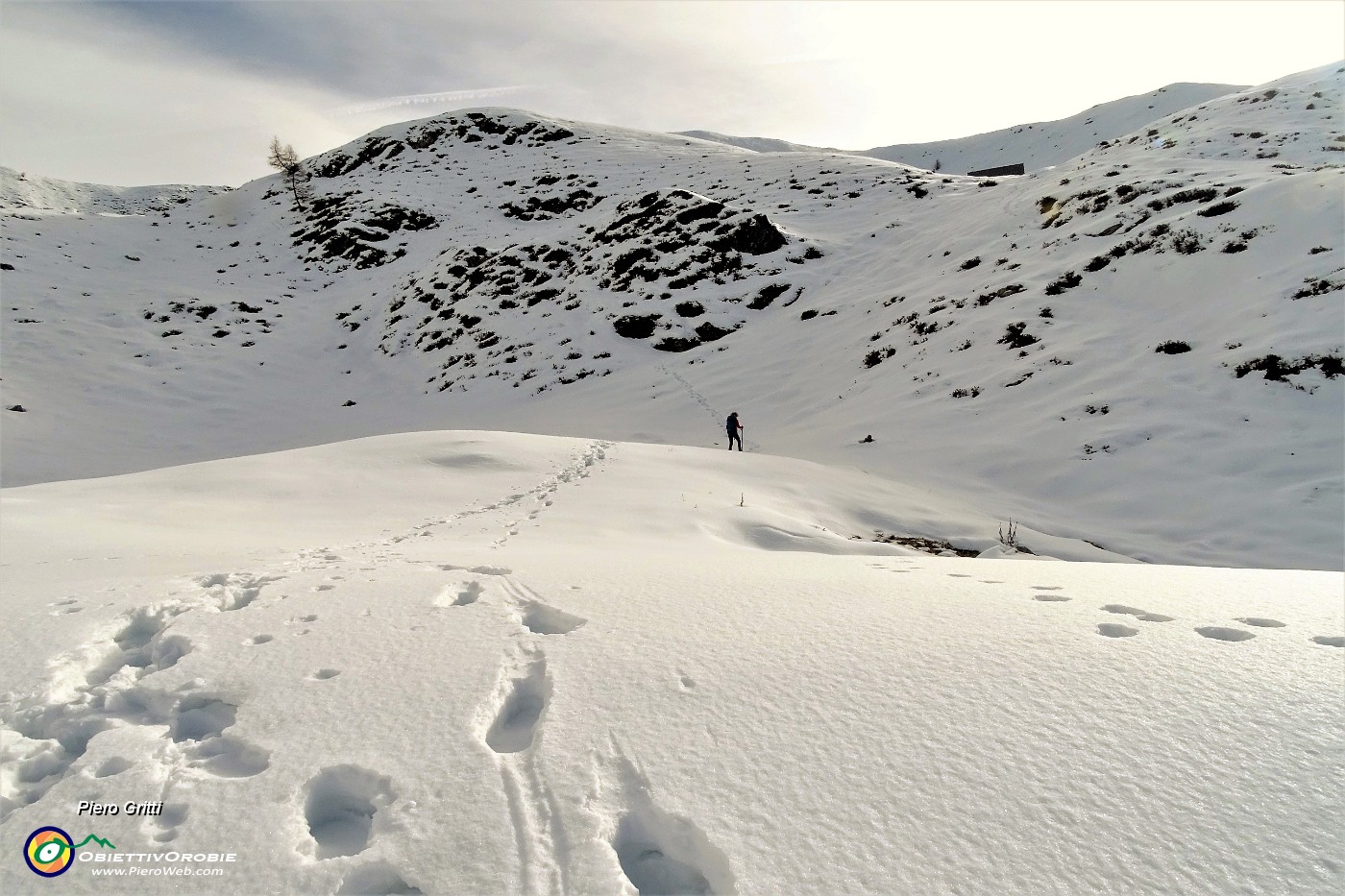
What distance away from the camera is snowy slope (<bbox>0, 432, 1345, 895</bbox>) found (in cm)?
166

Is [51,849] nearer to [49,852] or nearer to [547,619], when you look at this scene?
[49,852]

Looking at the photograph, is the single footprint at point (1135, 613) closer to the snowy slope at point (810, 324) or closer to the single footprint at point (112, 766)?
the single footprint at point (112, 766)

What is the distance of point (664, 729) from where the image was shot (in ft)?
7.26

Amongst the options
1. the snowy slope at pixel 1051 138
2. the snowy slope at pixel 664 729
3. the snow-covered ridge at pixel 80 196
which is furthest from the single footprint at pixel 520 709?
the snow-covered ridge at pixel 80 196

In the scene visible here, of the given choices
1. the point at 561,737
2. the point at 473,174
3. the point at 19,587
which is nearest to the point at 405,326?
the point at 473,174

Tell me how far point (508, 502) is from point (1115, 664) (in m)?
7.34

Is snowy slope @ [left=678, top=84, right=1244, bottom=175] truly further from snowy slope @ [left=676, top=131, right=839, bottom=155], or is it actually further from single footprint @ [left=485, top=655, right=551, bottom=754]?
single footprint @ [left=485, top=655, right=551, bottom=754]

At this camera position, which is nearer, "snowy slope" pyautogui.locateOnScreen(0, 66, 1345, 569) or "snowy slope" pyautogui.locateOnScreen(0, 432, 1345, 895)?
"snowy slope" pyautogui.locateOnScreen(0, 432, 1345, 895)

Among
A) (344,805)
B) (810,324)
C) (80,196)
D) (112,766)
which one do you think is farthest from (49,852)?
(80,196)

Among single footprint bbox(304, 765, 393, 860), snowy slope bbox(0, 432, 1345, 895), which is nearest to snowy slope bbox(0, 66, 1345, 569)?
snowy slope bbox(0, 432, 1345, 895)

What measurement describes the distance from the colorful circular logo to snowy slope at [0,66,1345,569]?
10.6 meters

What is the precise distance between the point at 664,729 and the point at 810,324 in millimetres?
22947

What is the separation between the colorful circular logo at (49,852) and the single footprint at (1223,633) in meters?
4.50

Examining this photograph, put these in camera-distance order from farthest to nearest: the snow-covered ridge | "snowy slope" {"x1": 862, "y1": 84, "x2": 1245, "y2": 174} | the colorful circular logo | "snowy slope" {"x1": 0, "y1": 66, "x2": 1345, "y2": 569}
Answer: the snow-covered ridge, "snowy slope" {"x1": 862, "y1": 84, "x2": 1245, "y2": 174}, "snowy slope" {"x1": 0, "y1": 66, "x2": 1345, "y2": 569}, the colorful circular logo
